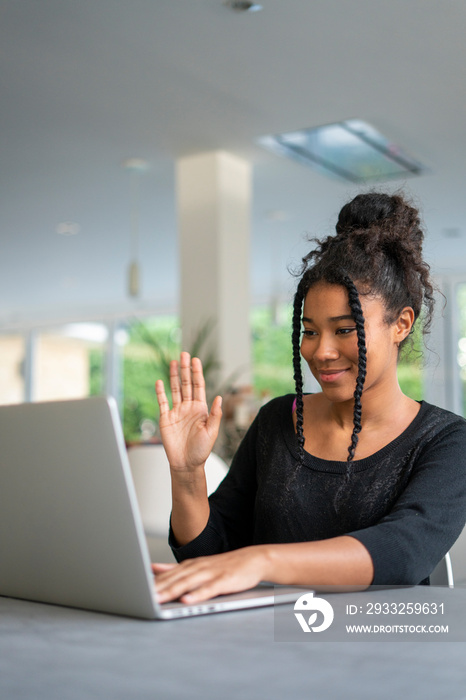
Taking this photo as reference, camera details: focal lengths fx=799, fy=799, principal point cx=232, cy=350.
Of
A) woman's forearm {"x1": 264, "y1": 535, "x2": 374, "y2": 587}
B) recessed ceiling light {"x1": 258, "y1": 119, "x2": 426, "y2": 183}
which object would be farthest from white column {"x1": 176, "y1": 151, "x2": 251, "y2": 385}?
woman's forearm {"x1": 264, "y1": 535, "x2": 374, "y2": 587}

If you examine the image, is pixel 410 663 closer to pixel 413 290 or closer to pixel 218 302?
pixel 413 290

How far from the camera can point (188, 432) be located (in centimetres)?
115

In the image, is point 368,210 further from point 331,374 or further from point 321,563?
point 321,563

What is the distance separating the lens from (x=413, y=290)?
4.31 feet

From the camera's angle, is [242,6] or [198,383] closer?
[198,383]

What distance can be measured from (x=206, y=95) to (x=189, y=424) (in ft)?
10.5

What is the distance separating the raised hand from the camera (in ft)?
3.68

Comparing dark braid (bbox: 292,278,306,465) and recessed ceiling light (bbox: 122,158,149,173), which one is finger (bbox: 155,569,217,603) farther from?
recessed ceiling light (bbox: 122,158,149,173)

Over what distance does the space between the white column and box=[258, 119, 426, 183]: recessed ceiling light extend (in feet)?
1.31

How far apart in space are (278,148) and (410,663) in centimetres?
445

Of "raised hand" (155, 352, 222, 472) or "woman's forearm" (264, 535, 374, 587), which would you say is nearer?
"woman's forearm" (264, 535, 374, 587)

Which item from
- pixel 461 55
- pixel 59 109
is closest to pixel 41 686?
pixel 461 55

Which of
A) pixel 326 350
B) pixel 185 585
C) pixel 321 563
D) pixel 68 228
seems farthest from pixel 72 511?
pixel 68 228

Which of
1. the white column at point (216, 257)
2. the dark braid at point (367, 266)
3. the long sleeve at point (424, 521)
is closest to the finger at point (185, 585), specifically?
the long sleeve at point (424, 521)
